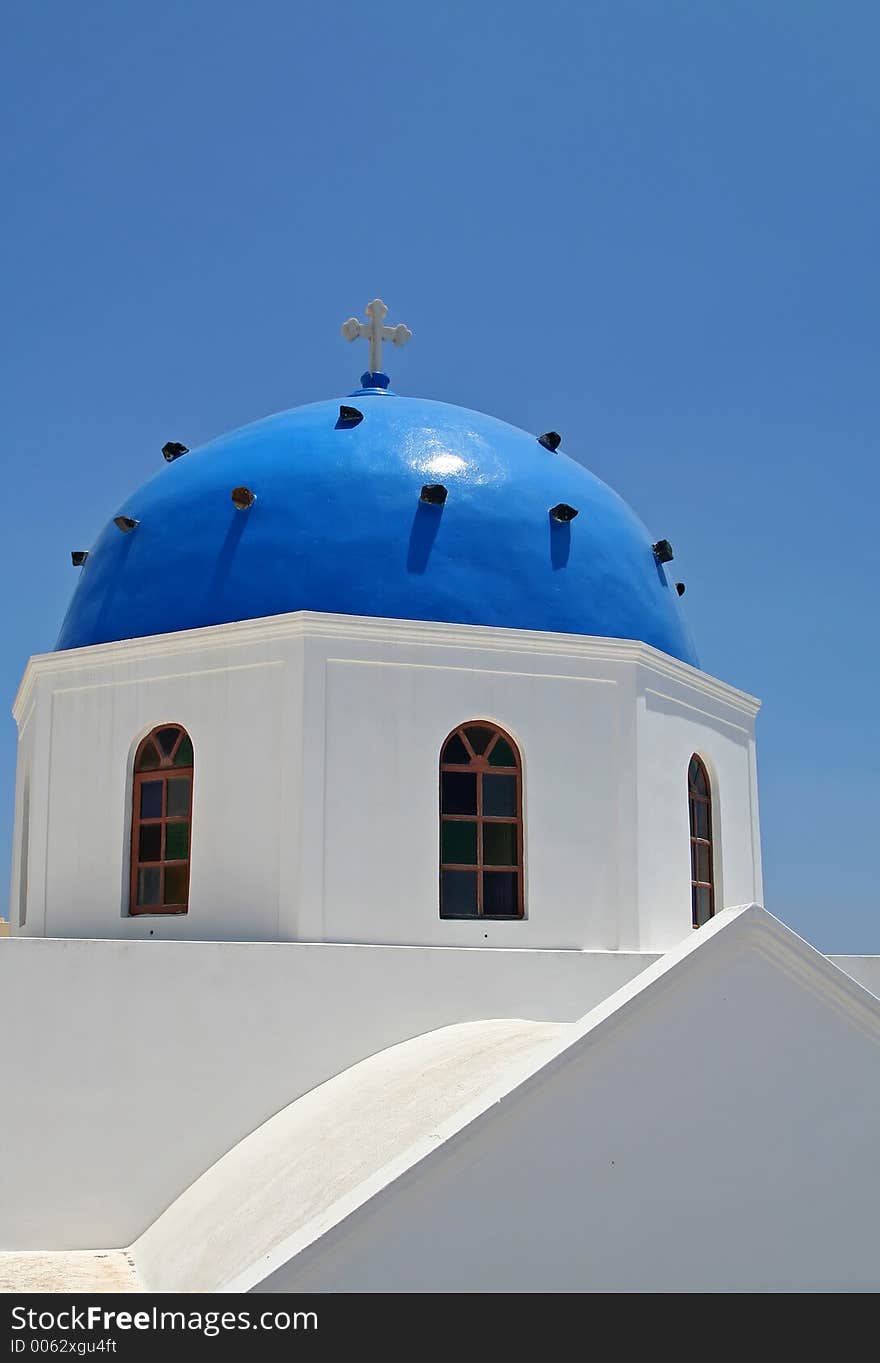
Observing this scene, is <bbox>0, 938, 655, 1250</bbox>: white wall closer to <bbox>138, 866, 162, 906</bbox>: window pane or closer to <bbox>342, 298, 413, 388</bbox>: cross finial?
<bbox>138, 866, 162, 906</bbox>: window pane

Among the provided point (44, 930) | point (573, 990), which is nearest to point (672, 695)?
point (573, 990)

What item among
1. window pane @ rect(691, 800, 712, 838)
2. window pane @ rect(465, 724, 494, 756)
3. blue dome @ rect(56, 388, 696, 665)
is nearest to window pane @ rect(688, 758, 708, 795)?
window pane @ rect(691, 800, 712, 838)

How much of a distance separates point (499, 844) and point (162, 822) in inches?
103

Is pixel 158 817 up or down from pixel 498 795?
down

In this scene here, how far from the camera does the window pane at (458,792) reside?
11438 millimetres

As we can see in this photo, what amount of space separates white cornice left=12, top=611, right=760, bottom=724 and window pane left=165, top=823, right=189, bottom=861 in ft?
4.39

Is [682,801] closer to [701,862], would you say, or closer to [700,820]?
[700,820]

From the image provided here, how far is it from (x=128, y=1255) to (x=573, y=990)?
11.9ft

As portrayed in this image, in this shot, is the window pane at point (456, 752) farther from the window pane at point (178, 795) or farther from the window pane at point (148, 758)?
the window pane at point (148, 758)

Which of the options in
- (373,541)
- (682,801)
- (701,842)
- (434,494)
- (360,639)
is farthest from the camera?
(701,842)

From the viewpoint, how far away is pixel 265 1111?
400 inches

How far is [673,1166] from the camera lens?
23.8 ft

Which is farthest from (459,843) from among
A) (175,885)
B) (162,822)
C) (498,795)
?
(162,822)

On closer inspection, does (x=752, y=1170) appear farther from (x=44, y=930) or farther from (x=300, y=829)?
(x=44, y=930)
